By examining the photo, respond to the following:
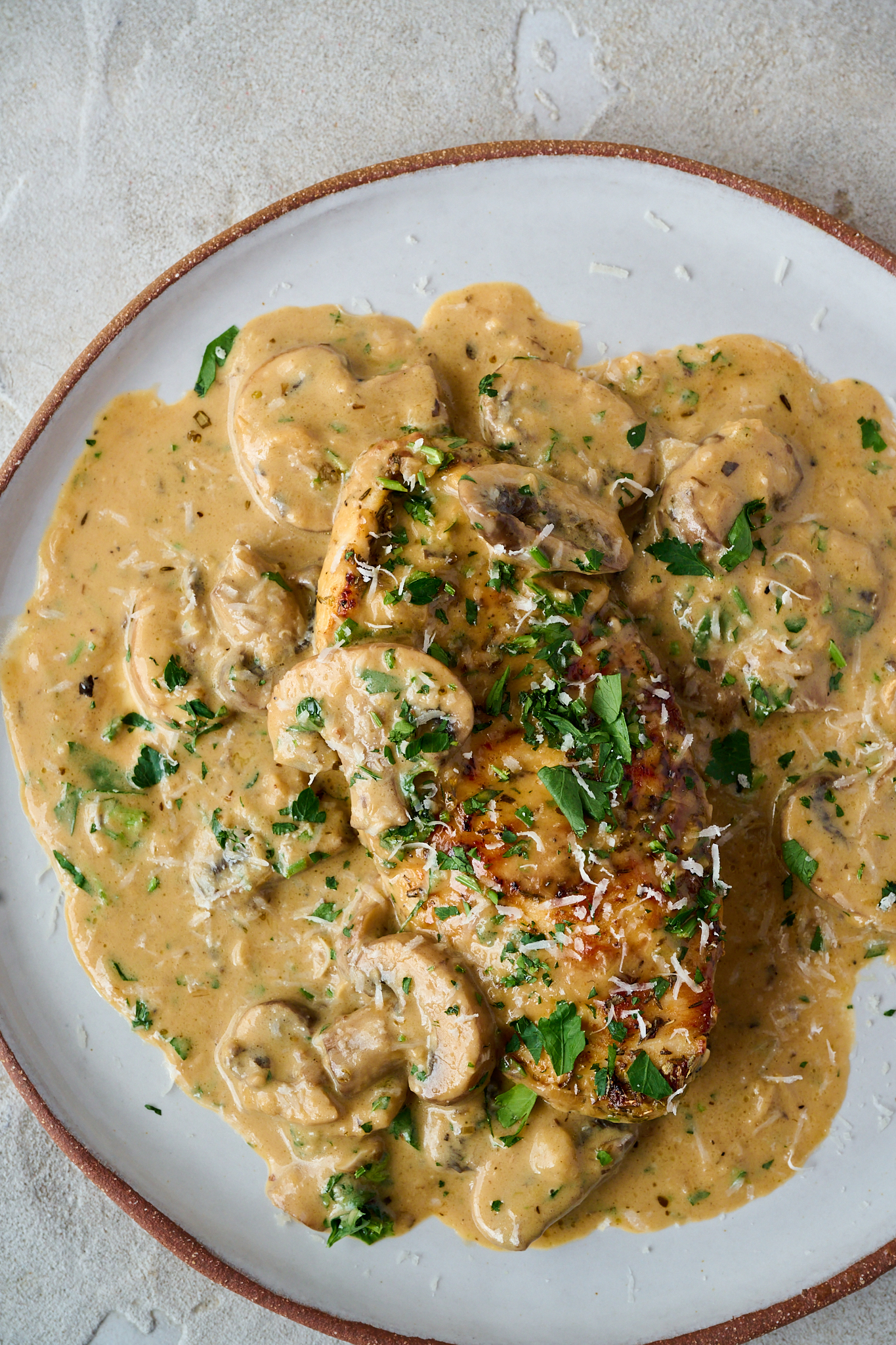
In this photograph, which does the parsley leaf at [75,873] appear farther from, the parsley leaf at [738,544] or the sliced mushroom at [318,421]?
the parsley leaf at [738,544]

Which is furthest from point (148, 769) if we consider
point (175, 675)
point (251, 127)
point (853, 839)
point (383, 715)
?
point (251, 127)

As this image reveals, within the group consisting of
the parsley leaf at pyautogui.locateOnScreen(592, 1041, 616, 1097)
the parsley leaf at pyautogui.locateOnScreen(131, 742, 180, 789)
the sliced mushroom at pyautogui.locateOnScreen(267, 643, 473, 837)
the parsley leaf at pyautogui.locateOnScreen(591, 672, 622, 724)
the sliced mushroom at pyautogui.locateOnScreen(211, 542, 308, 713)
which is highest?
the parsley leaf at pyautogui.locateOnScreen(591, 672, 622, 724)

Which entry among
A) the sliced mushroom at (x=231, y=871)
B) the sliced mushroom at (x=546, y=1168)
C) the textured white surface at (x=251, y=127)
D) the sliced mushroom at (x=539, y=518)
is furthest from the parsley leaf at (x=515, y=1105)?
the sliced mushroom at (x=539, y=518)

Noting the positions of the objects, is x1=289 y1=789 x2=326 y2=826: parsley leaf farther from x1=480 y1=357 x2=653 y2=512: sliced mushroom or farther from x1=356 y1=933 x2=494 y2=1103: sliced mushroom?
x1=480 y1=357 x2=653 y2=512: sliced mushroom

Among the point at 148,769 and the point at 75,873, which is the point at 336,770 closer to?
the point at 148,769

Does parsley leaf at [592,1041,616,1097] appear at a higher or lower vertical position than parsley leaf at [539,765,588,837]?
lower

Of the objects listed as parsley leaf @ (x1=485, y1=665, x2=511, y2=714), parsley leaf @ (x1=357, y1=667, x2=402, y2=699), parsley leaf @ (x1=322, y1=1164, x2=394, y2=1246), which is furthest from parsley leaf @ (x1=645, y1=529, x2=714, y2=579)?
parsley leaf @ (x1=322, y1=1164, x2=394, y2=1246)
